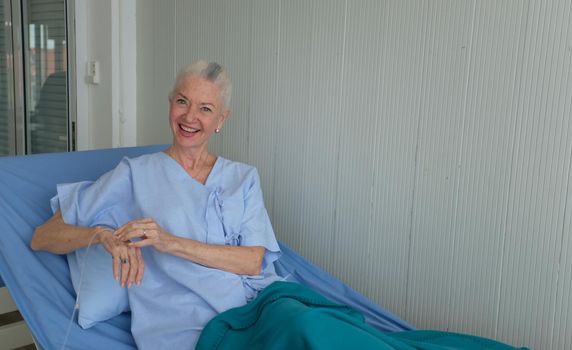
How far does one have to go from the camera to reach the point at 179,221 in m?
1.73

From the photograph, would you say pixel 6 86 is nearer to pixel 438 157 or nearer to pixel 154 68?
pixel 154 68

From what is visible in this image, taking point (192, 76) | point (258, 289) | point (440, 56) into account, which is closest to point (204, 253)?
point (258, 289)

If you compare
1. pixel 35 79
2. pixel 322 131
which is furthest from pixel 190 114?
pixel 35 79

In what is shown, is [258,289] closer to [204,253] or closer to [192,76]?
[204,253]

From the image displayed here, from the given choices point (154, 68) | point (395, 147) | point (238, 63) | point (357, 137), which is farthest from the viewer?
point (154, 68)

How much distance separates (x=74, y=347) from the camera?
1502 mm

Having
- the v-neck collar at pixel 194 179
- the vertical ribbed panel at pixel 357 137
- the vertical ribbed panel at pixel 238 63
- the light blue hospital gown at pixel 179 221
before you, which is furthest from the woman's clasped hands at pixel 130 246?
the vertical ribbed panel at pixel 238 63

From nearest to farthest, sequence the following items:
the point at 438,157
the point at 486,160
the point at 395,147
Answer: the point at 486,160 < the point at 438,157 < the point at 395,147

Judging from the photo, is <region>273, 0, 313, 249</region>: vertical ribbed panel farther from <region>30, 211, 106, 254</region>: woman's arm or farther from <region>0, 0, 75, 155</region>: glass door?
<region>0, 0, 75, 155</region>: glass door

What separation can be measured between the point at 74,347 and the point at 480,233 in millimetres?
1183

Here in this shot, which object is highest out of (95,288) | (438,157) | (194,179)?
(438,157)

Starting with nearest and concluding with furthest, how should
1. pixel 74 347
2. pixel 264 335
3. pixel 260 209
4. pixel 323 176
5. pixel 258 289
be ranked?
1. pixel 264 335
2. pixel 74 347
3. pixel 258 289
4. pixel 260 209
5. pixel 323 176

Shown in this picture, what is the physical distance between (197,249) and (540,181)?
0.96 metres


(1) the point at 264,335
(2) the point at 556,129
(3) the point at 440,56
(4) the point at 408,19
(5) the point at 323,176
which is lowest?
(1) the point at 264,335
